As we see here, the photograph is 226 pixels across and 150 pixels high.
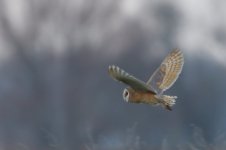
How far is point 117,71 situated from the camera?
18.3 feet

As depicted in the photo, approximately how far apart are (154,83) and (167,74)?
0.20m

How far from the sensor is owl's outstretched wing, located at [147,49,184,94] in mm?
6672

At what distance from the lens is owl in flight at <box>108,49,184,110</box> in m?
5.71

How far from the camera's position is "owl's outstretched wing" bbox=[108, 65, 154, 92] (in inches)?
219

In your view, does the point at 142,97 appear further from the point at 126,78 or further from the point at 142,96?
the point at 126,78

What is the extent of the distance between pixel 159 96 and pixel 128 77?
2.73 ft

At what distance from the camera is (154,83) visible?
6852 millimetres

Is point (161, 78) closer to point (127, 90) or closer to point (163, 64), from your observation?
point (163, 64)

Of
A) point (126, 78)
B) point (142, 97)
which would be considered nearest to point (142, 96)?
point (142, 97)

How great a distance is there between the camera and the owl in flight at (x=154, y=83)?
5714 mm

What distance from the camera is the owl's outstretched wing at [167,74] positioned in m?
6.67

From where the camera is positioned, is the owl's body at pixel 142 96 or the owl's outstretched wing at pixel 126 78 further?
the owl's body at pixel 142 96

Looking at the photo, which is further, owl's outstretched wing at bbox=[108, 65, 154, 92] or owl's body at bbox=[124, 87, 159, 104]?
owl's body at bbox=[124, 87, 159, 104]

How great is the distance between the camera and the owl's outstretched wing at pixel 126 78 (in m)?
5.56
